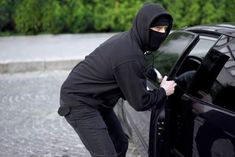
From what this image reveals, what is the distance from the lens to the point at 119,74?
271 centimetres

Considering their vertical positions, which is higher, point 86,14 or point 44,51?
point 86,14

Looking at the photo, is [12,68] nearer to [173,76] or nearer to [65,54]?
[65,54]

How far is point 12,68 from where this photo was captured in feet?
27.3

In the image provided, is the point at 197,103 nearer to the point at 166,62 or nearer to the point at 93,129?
the point at 93,129

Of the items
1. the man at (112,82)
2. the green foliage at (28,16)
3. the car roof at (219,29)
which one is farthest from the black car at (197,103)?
the green foliage at (28,16)

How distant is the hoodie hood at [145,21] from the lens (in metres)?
2.69

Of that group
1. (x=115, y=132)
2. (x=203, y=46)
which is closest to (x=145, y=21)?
(x=203, y=46)

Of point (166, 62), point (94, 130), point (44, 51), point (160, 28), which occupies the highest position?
point (160, 28)

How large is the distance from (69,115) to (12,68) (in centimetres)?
559

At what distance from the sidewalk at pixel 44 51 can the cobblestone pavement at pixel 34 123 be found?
58 cm

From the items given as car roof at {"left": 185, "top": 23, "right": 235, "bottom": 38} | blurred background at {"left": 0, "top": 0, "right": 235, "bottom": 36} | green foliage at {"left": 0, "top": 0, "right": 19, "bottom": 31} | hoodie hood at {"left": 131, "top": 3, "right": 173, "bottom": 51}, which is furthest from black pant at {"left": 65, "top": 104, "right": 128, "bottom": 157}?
green foliage at {"left": 0, "top": 0, "right": 19, "bottom": 31}

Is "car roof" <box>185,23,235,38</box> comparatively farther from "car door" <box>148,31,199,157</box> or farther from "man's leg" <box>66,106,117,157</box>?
"man's leg" <box>66,106,117,157</box>

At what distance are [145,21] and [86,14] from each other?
28.5 ft

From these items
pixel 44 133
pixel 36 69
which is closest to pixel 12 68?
pixel 36 69
